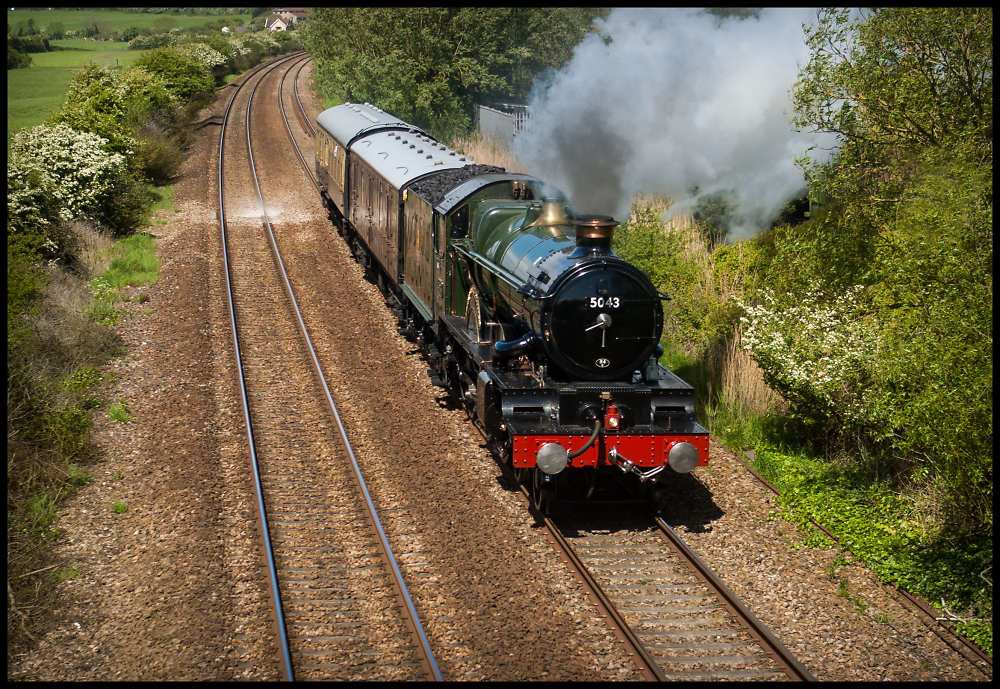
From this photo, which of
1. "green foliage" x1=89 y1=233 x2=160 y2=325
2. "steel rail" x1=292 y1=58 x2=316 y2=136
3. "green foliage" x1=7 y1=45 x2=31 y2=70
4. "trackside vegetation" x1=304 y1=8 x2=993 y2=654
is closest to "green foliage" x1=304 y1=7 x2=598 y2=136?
"steel rail" x1=292 y1=58 x2=316 y2=136

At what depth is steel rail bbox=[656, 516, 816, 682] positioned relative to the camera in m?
6.38

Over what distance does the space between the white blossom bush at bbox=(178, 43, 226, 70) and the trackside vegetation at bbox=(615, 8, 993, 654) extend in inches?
1636

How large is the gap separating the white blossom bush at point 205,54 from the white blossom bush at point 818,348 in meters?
42.1

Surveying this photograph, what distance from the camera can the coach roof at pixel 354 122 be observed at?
62.5 ft

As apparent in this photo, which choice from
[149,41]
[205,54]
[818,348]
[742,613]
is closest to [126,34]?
[149,41]

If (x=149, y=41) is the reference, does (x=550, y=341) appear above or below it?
below

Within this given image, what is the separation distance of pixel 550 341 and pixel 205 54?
45.2m

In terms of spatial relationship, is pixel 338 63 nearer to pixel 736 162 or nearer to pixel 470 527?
pixel 736 162

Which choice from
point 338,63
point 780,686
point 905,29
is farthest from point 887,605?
point 338,63

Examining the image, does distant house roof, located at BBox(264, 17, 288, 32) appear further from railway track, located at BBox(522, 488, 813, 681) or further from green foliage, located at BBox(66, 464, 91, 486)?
railway track, located at BBox(522, 488, 813, 681)

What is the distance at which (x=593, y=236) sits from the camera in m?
8.49

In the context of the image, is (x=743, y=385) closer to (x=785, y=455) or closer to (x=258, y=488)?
(x=785, y=455)

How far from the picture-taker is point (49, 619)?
7066 millimetres

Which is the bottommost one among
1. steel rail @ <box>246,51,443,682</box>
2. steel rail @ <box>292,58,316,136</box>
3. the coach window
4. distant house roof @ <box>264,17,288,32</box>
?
steel rail @ <box>246,51,443,682</box>
